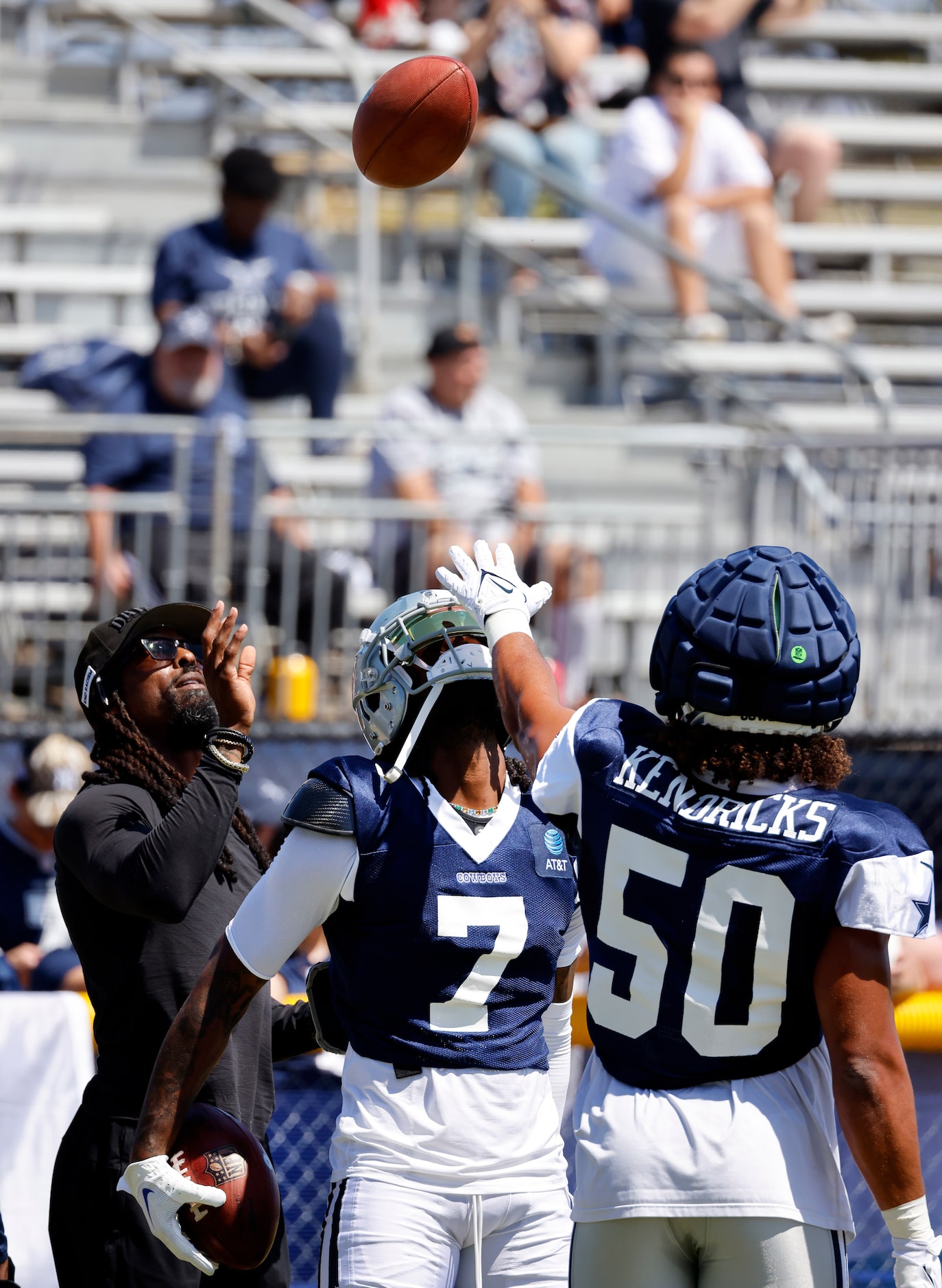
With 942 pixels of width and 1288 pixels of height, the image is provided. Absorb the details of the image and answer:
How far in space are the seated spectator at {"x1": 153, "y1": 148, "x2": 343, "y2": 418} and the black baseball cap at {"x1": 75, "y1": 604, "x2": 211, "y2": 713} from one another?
4.94 meters

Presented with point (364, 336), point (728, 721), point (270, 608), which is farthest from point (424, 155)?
point (364, 336)

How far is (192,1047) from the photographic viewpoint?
2.64 meters

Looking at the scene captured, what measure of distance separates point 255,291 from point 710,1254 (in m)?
6.38

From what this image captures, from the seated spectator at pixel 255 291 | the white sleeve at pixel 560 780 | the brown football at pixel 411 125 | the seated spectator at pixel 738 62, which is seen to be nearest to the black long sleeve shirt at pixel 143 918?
the white sleeve at pixel 560 780

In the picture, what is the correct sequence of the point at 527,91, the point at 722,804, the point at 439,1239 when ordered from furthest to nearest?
the point at 527,91
the point at 439,1239
the point at 722,804

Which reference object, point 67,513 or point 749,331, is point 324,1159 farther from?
point 749,331

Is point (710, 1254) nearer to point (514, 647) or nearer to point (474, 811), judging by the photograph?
point (474, 811)

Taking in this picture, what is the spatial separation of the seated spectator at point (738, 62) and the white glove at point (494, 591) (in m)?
7.66

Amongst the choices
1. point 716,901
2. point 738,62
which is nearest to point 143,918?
point 716,901

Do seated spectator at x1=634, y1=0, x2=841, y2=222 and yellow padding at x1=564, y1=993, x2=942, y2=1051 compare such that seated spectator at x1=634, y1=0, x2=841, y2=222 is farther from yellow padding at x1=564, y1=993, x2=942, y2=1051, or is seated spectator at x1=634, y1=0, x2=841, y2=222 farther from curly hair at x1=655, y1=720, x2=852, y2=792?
curly hair at x1=655, y1=720, x2=852, y2=792

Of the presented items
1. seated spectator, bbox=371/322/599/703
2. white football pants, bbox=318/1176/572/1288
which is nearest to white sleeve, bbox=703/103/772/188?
seated spectator, bbox=371/322/599/703

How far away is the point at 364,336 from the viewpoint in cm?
950

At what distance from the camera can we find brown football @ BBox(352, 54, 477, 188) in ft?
13.6

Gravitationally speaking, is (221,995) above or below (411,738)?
below
